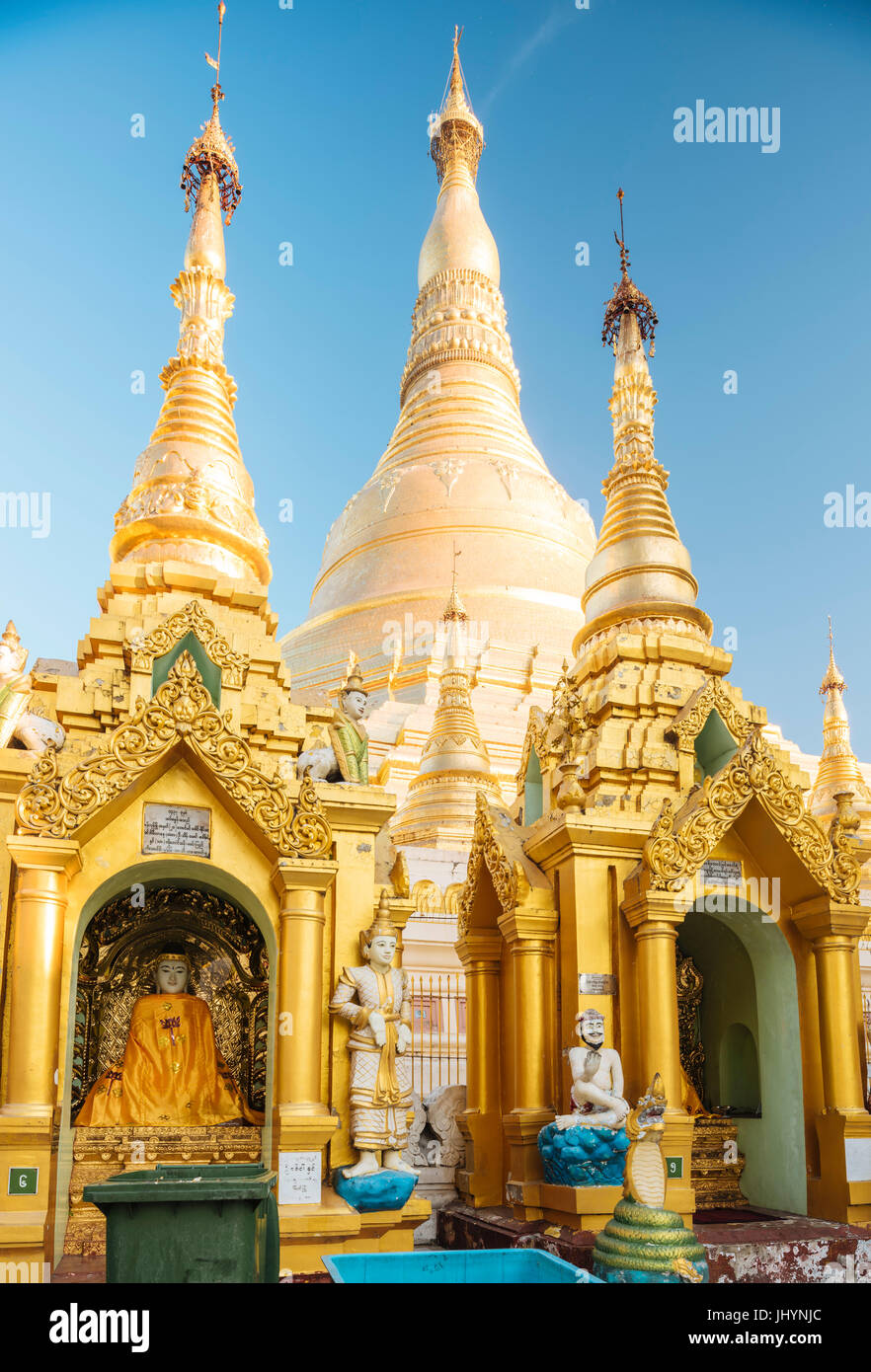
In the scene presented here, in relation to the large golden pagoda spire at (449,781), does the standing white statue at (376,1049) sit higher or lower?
lower

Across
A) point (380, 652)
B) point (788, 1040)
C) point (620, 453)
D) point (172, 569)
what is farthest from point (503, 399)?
point (788, 1040)

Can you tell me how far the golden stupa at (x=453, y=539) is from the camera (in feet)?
97.3

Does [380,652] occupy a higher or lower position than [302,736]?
higher

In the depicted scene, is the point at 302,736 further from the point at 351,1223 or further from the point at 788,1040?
the point at 788,1040

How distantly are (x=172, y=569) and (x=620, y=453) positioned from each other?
6183mm

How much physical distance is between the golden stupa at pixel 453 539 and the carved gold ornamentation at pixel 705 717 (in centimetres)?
1373

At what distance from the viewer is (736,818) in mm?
10938

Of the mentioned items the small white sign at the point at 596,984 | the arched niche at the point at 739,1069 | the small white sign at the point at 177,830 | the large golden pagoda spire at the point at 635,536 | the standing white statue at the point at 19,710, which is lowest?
the arched niche at the point at 739,1069

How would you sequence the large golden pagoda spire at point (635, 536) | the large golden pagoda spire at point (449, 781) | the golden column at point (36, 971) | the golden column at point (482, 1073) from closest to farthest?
1. the golden column at point (36, 971)
2. the golden column at point (482, 1073)
3. the large golden pagoda spire at point (635, 536)
4. the large golden pagoda spire at point (449, 781)

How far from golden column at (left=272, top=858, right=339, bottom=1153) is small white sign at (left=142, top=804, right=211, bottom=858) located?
687mm

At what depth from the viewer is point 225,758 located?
945 centimetres

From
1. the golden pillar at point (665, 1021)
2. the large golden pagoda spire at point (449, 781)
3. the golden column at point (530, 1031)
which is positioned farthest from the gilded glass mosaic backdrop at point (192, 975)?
the large golden pagoda spire at point (449, 781)

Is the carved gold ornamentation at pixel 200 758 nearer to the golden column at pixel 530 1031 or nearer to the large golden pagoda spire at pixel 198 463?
the golden column at pixel 530 1031

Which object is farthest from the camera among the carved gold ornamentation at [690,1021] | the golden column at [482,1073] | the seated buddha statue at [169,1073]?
the carved gold ornamentation at [690,1021]
